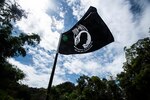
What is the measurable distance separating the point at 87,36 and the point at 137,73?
33060 millimetres

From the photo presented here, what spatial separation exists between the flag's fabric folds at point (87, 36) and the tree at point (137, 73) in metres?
30.4

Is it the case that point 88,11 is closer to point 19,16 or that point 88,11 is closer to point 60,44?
point 60,44

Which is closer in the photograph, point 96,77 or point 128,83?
point 128,83

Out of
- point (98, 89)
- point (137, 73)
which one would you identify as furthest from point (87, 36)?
point (98, 89)

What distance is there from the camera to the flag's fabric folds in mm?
5973

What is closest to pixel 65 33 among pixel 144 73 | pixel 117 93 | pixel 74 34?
pixel 74 34

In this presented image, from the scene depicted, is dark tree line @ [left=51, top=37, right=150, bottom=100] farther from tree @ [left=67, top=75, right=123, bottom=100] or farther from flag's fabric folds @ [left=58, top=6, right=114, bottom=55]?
flag's fabric folds @ [left=58, top=6, right=114, bottom=55]

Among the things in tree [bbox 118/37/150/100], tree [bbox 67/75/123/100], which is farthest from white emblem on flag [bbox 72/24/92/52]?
tree [bbox 67/75/123/100]

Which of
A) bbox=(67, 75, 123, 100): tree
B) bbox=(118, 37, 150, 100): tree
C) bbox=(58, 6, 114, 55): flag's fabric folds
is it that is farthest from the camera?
bbox=(67, 75, 123, 100): tree

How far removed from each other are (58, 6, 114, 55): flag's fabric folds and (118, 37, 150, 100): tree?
30.4m

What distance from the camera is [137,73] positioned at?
123 feet

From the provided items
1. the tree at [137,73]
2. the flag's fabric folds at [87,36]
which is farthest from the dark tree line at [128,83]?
the flag's fabric folds at [87,36]

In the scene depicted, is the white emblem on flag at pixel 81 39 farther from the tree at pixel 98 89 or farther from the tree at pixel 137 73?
the tree at pixel 98 89

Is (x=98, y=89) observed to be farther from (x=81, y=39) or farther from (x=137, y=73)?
(x=81, y=39)
